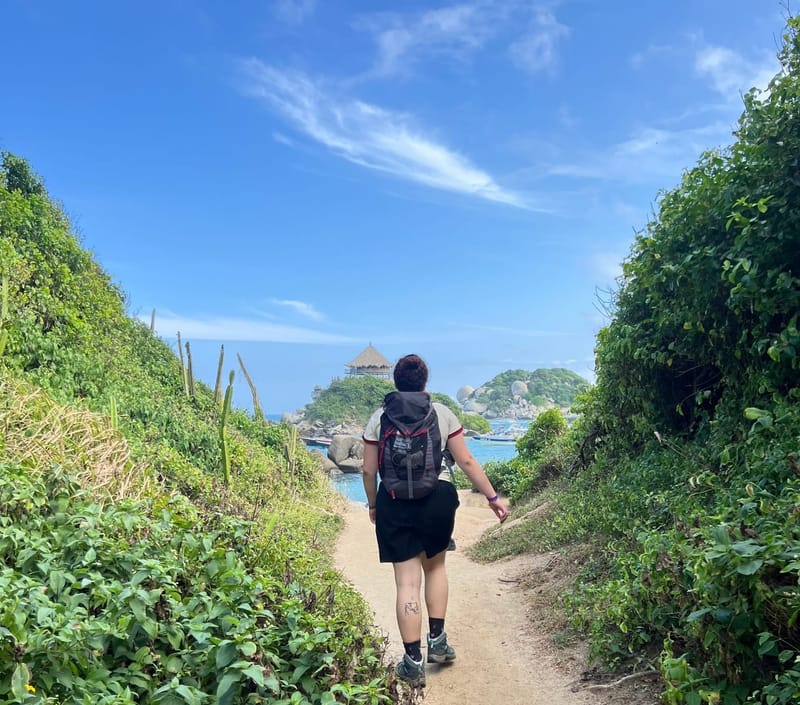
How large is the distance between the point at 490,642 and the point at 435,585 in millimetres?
1005

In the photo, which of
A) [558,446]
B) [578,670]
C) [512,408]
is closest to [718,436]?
[578,670]

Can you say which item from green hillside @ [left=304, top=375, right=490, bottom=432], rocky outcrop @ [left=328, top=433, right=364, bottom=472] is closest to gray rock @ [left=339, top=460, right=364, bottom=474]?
rocky outcrop @ [left=328, top=433, right=364, bottom=472]

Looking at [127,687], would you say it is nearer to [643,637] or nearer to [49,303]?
[643,637]

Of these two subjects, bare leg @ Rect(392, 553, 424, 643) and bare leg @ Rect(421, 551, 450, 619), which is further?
bare leg @ Rect(421, 551, 450, 619)

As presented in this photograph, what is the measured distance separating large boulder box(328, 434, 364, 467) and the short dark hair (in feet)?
84.4

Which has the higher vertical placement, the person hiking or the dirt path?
the person hiking

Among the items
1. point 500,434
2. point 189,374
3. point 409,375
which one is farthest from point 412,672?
point 500,434

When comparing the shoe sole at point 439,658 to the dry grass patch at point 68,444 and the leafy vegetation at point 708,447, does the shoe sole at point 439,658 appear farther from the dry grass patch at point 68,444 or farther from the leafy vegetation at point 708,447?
the dry grass patch at point 68,444

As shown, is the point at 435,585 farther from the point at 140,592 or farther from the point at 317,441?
the point at 317,441

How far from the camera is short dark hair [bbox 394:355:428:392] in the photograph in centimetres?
388

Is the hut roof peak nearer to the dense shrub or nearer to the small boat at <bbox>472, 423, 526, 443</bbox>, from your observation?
the small boat at <bbox>472, 423, 526, 443</bbox>

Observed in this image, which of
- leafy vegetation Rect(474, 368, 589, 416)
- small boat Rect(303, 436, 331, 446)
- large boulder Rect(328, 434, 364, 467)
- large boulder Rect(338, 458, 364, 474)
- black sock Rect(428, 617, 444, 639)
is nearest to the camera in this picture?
black sock Rect(428, 617, 444, 639)

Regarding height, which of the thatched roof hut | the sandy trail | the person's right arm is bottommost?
the sandy trail

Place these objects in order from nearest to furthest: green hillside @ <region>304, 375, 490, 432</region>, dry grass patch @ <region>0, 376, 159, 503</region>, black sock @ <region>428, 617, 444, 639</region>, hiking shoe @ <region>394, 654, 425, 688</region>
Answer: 1. hiking shoe @ <region>394, 654, 425, 688</region>
2. black sock @ <region>428, 617, 444, 639</region>
3. dry grass patch @ <region>0, 376, 159, 503</region>
4. green hillside @ <region>304, 375, 490, 432</region>
